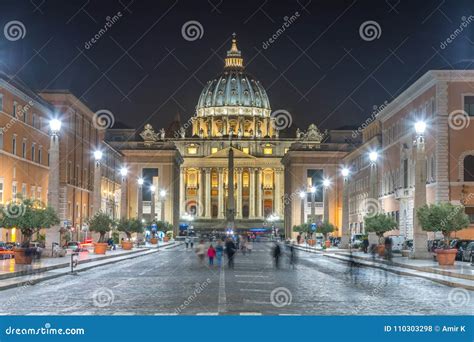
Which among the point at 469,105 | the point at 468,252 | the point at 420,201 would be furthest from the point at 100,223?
the point at 469,105

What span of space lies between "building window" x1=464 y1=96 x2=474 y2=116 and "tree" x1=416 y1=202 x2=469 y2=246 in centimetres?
2261

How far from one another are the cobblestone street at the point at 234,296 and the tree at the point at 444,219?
9.37 metres

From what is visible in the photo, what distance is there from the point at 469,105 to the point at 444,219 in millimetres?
24671

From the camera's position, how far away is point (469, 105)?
65.8 m

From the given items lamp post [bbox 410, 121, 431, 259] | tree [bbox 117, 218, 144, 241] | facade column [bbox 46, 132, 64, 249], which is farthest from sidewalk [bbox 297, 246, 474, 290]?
tree [bbox 117, 218, 144, 241]

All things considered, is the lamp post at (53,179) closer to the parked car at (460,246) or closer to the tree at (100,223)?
the tree at (100,223)

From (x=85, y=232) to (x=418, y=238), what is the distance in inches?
2101

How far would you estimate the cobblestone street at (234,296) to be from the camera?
19.9 m

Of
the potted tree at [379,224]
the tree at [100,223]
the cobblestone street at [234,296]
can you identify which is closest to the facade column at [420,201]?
the potted tree at [379,224]

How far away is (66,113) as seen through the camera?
87.8 m

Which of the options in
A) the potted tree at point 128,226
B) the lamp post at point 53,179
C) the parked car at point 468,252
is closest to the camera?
the parked car at point 468,252

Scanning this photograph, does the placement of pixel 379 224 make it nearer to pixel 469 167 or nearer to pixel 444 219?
pixel 469 167
